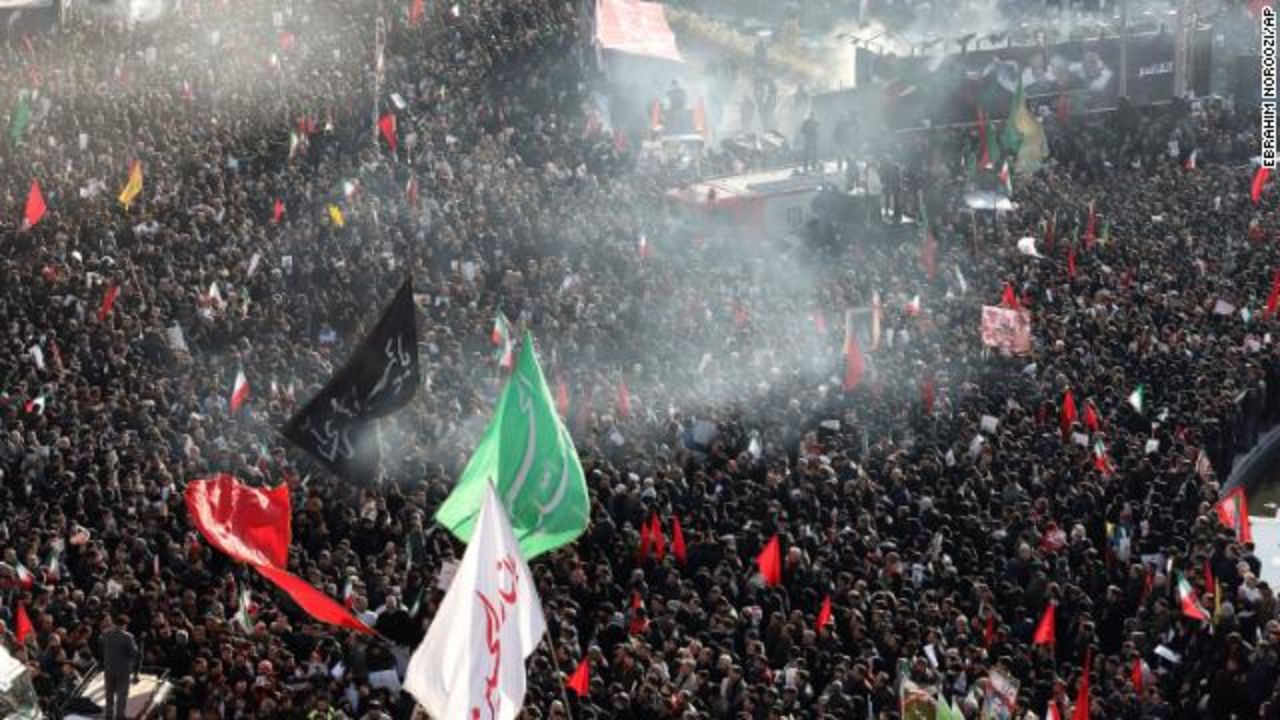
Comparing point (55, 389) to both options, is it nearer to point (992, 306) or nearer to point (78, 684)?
point (78, 684)

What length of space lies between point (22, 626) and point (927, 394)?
34.9 feet

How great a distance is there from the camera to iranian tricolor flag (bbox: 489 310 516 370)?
25797mm

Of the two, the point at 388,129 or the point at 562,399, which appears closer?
the point at 562,399

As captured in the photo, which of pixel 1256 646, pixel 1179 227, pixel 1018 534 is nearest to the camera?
pixel 1256 646

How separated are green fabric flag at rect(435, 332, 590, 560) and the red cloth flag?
23.9 ft

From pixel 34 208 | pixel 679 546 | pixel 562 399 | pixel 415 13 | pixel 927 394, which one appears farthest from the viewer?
pixel 415 13

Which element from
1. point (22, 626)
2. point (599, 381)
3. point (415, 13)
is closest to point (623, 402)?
point (599, 381)

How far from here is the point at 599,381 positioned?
25297 millimetres

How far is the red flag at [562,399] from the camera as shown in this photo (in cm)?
2452

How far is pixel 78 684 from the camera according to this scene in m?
17.1

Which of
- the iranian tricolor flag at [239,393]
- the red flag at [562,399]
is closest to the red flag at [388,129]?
the red flag at [562,399]

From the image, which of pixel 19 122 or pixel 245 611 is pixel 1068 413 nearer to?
pixel 245 611

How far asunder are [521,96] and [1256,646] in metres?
21.6

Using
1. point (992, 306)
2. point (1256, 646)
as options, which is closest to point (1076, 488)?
point (1256, 646)
